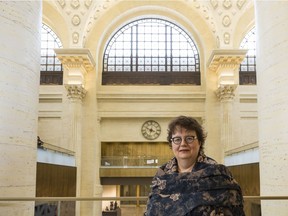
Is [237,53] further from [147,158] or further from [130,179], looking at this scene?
[130,179]

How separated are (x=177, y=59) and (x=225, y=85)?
14.3ft

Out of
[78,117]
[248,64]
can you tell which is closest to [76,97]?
[78,117]

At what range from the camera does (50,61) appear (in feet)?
83.1

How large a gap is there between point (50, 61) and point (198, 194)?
24602 millimetres

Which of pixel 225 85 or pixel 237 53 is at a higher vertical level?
pixel 237 53

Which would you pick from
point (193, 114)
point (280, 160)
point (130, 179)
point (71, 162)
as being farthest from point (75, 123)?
point (280, 160)

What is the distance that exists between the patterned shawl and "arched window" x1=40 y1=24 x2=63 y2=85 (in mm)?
23345

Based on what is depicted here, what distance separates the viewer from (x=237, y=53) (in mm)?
22031

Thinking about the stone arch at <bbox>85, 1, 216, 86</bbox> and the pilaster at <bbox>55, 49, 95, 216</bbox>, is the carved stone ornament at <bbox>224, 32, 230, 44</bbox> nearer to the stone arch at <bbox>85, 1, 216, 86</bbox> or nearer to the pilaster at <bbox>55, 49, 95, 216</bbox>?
the stone arch at <bbox>85, 1, 216, 86</bbox>

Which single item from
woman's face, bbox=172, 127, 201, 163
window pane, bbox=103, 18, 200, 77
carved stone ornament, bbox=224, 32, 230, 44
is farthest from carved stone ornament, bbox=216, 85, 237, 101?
woman's face, bbox=172, 127, 201, 163

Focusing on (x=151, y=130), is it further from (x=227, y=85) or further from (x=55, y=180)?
(x=55, y=180)

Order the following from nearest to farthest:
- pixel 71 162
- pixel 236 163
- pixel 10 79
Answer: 1. pixel 10 79
2. pixel 236 163
3. pixel 71 162

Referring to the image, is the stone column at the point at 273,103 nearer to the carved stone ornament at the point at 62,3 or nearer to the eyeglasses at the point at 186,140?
the eyeglasses at the point at 186,140

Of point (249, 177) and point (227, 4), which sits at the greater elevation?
point (227, 4)
